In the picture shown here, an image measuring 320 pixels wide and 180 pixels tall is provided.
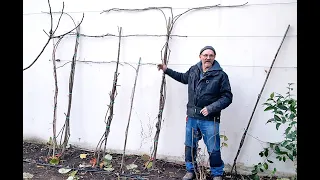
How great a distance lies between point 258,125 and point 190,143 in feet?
3.23

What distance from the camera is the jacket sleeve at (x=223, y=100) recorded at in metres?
3.29

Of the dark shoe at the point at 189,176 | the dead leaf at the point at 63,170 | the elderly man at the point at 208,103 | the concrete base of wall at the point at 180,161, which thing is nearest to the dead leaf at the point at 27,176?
the dead leaf at the point at 63,170

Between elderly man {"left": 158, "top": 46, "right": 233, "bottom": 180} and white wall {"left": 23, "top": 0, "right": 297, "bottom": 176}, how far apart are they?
1.77 ft

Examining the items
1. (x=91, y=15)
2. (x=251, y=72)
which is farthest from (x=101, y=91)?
(x=251, y=72)

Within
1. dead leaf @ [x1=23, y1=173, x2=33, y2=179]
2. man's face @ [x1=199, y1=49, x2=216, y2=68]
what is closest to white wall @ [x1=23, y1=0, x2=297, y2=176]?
man's face @ [x1=199, y1=49, x2=216, y2=68]

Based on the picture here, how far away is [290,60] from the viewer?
3.71 metres

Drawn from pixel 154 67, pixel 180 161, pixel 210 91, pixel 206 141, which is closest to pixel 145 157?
pixel 180 161

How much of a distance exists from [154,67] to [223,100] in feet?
4.21

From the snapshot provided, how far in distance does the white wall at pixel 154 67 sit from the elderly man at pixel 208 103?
1.77ft

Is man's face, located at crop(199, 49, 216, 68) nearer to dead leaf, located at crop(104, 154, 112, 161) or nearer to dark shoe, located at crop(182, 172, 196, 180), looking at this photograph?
dark shoe, located at crop(182, 172, 196, 180)

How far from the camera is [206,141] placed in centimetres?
348

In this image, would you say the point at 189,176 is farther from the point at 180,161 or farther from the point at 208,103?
the point at 208,103

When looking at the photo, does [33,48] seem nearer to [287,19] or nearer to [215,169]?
[215,169]

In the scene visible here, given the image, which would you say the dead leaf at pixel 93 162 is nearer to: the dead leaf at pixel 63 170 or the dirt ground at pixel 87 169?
the dirt ground at pixel 87 169
